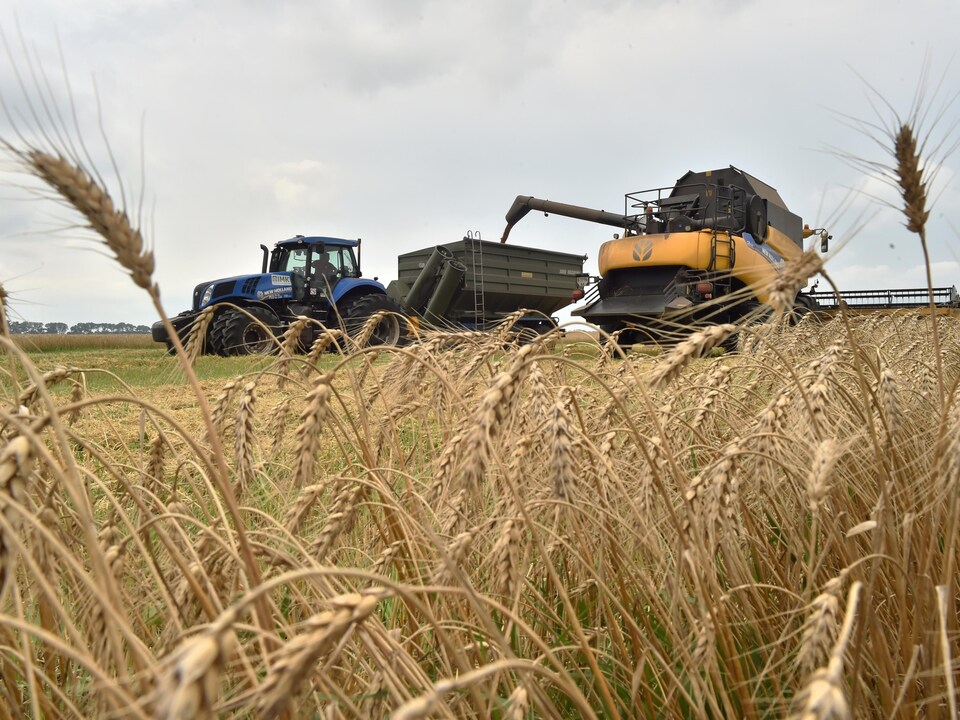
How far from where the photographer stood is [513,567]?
1401mm

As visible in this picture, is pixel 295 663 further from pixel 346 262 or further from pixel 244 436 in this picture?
pixel 346 262

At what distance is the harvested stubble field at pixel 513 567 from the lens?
33.2 inches

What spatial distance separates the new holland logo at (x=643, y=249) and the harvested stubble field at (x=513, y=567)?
8.98 metres

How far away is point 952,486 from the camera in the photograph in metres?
1.24

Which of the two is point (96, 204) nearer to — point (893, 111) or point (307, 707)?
point (307, 707)

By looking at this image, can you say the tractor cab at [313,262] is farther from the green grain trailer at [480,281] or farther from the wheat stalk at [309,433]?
the wheat stalk at [309,433]

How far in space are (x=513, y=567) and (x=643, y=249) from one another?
10.7 meters

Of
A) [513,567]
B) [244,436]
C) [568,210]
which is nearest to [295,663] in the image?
[513,567]

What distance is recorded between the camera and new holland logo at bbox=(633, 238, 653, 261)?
11398mm

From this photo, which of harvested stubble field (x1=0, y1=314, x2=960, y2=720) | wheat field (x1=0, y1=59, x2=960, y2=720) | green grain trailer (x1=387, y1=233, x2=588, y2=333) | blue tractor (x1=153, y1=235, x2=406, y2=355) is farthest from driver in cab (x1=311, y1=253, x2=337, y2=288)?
wheat field (x1=0, y1=59, x2=960, y2=720)

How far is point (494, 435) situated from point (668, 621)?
0.61m

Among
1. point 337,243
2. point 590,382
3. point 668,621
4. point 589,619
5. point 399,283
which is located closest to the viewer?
point 668,621

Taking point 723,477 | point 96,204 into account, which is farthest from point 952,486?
point 96,204

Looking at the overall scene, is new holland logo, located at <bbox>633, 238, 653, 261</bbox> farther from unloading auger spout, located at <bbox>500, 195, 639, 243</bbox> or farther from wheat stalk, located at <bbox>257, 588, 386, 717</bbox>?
wheat stalk, located at <bbox>257, 588, 386, 717</bbox>
